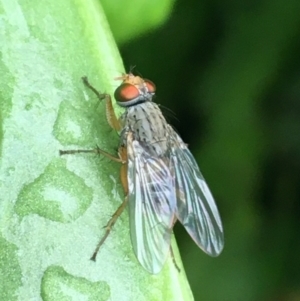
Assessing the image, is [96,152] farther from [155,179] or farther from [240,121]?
[240,121]

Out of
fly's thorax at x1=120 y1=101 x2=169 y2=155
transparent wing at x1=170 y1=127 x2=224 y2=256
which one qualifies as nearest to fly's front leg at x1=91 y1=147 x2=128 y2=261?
fly's thorax at x1=120 y1=101 x2=169 y2=155

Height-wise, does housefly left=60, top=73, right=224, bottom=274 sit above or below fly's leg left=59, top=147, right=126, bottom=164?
below

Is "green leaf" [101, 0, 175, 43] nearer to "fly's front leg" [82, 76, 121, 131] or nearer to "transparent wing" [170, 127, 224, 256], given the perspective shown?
"fly's front leg" [82, 76, 121, 131]

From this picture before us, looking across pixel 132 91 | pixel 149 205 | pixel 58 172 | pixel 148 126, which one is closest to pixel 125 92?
pixel 132 91

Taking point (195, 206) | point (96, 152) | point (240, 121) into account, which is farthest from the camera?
point (240, 121)

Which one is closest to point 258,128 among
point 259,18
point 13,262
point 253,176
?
point 253,176

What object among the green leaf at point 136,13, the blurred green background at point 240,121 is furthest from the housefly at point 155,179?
the blurred green background at point 240,121

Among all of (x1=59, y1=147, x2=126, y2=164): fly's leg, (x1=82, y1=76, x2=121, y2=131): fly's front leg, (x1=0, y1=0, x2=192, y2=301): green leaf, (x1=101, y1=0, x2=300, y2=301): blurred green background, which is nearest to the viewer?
(x1=0, y1=0, x2=192, y2=301): green leaf
